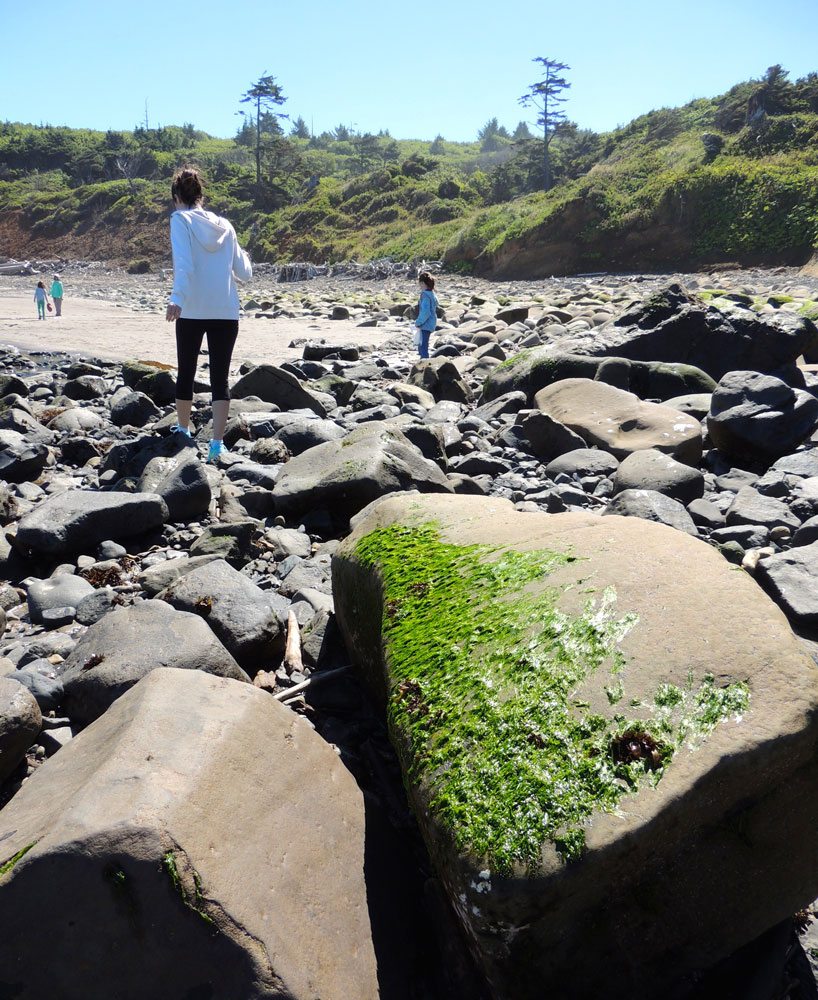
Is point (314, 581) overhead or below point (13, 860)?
below

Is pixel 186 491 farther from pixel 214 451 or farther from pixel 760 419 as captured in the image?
pixel 760 419

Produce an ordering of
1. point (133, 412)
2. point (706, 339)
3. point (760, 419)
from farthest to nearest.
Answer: point (706, 339) → point (133, 412) → point (760, 419)

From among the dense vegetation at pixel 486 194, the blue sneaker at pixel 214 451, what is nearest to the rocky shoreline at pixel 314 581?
the blue sneaker at pixel 214 451

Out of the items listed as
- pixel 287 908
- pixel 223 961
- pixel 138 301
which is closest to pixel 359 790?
pixel 287 908

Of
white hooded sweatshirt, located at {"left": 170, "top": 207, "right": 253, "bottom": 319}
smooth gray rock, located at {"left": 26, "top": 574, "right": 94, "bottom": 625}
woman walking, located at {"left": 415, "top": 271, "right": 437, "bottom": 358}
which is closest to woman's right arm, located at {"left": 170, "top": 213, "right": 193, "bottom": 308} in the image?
white hooded sweatshirt, located at {"left": 170, "top": 207, "right": 253, "bottom": 319}

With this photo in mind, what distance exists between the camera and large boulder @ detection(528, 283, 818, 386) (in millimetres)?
9648

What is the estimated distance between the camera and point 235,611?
11.7 feet

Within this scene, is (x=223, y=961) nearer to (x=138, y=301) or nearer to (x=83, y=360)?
(x=83, y=360)

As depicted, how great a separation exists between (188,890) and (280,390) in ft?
24.9

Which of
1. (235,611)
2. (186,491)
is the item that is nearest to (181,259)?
(186,491)

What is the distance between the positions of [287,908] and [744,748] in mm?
1241

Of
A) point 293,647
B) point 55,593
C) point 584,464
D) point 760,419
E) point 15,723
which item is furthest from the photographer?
point 760,419

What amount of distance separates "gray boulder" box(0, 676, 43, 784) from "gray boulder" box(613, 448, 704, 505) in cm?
452

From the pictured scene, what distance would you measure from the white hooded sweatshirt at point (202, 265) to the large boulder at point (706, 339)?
5.26 meters
